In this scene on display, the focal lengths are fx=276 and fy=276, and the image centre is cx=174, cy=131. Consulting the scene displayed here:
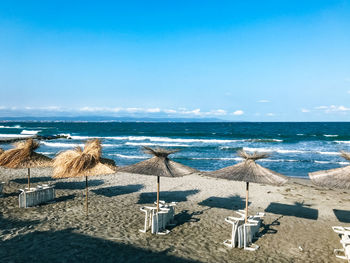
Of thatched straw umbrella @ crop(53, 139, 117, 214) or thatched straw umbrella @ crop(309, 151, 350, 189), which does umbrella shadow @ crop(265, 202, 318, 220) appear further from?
thatched straw umbrella @ crop(53, 139, 117, 214)

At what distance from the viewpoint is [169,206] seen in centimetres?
840

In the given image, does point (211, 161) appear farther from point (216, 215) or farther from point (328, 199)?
point (216, 215)

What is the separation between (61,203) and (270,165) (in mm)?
16067

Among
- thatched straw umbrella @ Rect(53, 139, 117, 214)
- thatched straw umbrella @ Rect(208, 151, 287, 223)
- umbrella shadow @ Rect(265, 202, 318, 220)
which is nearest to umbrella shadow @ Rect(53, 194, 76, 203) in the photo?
thatched straw umbrella @ Rect(53, 139, 117, 214)

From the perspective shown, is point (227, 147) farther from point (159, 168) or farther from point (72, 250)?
point (72, 250)

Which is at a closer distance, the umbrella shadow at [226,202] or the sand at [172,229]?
the sand at [172,229]

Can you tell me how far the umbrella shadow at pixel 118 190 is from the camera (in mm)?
11916

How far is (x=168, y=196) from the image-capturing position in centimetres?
1184

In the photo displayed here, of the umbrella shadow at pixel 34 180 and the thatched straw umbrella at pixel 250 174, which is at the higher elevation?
the thatched straw umbrella at pixel 250 174

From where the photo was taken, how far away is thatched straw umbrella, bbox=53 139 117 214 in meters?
8.87

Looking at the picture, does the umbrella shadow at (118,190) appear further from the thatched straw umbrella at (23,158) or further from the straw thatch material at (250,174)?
the straw thatch material at (250,174)

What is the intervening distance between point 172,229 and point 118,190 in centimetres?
525

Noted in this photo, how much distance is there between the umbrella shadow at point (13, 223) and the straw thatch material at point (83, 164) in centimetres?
159

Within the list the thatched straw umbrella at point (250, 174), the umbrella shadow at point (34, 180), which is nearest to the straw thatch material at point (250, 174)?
the thatched straw umbrella at point (250, 174)
